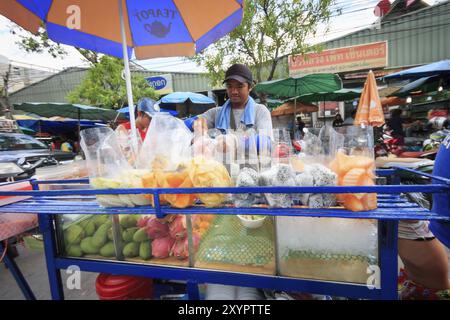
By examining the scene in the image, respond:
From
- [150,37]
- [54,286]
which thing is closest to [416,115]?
[150,37]

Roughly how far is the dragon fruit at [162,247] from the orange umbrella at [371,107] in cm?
568

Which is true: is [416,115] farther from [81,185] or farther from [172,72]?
[172,72]

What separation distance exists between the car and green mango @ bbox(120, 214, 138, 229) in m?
3.43

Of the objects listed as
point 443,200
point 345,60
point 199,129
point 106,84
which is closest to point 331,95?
point 345,60

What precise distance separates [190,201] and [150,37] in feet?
7.22

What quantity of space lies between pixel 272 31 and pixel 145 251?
A: 6.38 meters

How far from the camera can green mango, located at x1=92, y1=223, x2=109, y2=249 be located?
130cm

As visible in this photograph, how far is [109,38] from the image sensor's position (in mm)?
2443

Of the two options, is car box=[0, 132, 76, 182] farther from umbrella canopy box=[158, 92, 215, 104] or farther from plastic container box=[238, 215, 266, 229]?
plastic container box=[238, 215, 266, 229]

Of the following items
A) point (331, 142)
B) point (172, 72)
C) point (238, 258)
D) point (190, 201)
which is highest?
point (172, 72)

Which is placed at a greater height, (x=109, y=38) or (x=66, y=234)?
(x=109, y=38)

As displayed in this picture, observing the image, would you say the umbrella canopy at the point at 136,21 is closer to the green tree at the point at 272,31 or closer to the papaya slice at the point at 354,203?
the papaya slice at the point at 354,203

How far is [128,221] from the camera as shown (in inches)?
52.8

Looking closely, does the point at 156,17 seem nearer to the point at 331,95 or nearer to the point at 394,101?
the point at 331,95
